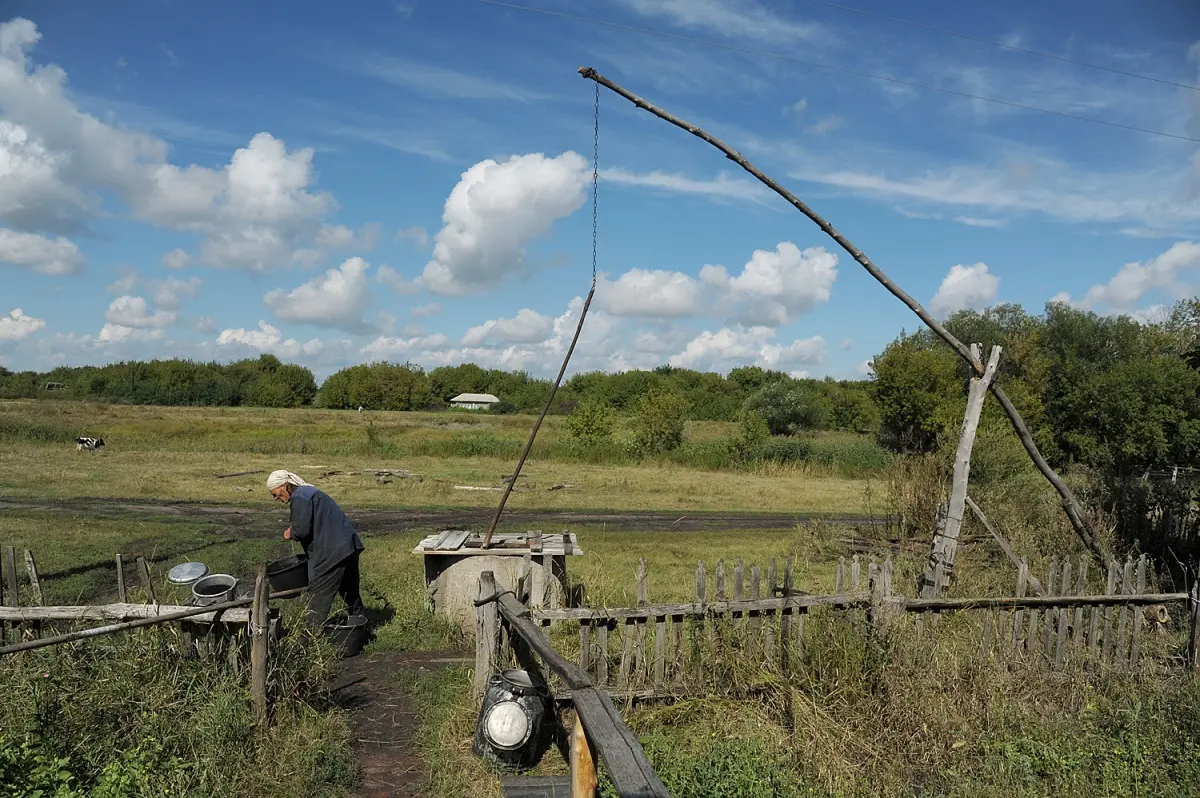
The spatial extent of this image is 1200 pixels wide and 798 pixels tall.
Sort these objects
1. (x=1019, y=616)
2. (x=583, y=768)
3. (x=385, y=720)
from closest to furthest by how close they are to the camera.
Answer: (x=583, y=768)
(x=385, y=720)
(x=1019, y=616)

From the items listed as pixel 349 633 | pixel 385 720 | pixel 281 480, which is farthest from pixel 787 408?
pixel 385 720

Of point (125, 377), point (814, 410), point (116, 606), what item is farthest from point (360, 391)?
point (116, 606)

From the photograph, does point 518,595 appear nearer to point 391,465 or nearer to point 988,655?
point 988,655

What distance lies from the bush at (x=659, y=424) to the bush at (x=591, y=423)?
148 cm

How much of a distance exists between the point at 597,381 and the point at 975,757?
9718 cm

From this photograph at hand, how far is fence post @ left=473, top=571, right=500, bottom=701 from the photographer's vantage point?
5918 mm

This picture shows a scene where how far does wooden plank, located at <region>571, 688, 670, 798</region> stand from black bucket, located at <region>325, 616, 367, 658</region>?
4.61m

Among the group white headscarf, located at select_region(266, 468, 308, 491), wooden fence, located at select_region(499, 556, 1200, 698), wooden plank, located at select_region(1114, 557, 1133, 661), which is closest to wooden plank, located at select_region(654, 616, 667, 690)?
wooden fence, located at select_region(499, 556, 1200, 698)

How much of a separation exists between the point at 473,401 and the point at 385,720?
344 feet

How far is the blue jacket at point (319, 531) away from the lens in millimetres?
7609

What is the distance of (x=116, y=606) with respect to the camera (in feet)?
17.8

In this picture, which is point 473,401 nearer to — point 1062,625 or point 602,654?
point 1062,625

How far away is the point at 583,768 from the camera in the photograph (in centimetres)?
355

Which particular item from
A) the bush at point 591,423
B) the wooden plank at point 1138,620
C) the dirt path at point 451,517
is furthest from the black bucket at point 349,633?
the bush at point 591,423
